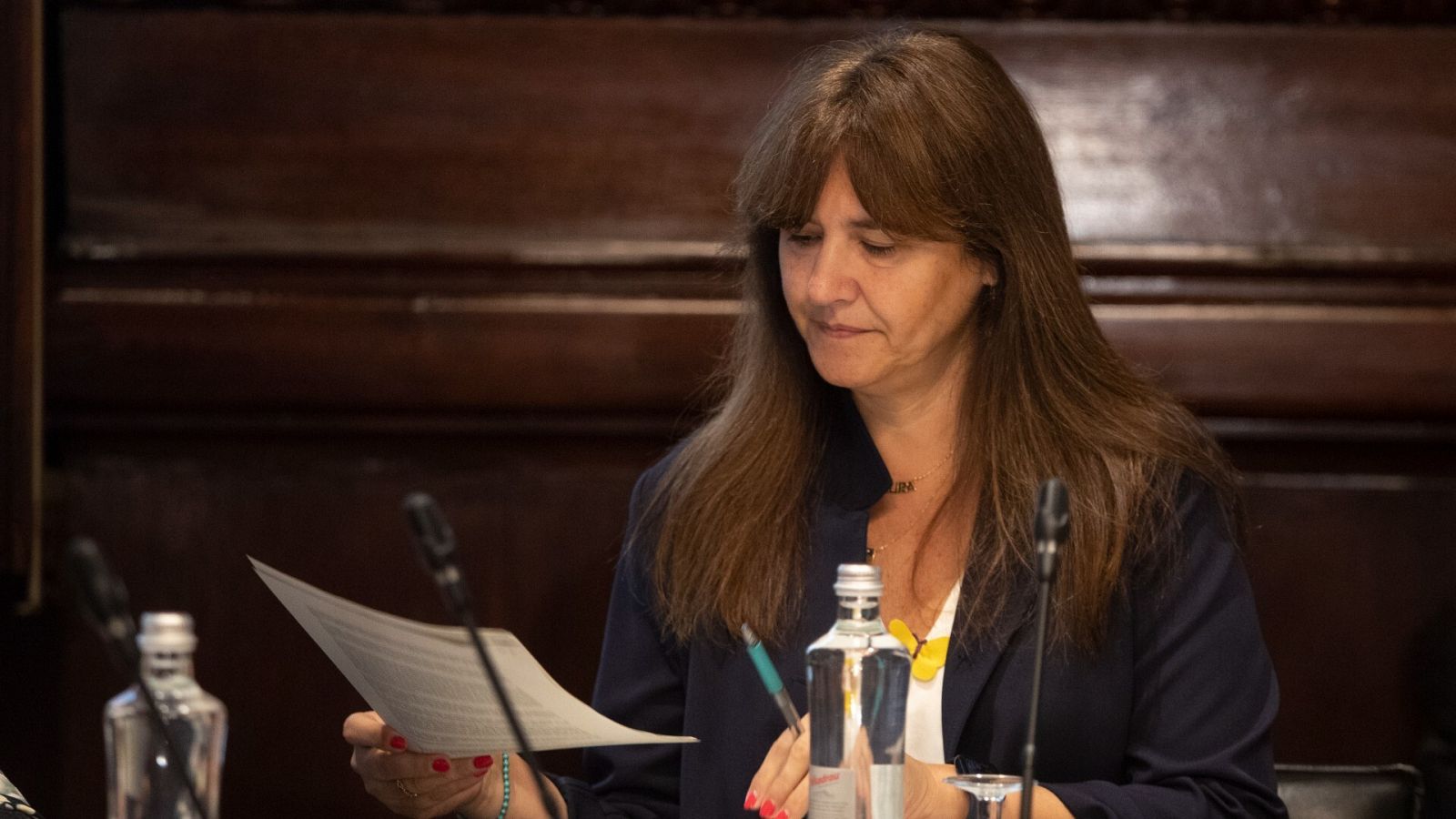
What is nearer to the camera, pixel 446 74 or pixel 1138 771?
pixel 1138 771

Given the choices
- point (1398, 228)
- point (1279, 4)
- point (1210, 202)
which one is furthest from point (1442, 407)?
point (1279, 4)

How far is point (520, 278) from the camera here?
2.57 meters

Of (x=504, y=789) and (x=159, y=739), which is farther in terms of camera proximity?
(x=504, y=789)

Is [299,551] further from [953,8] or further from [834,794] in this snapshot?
[834,794]

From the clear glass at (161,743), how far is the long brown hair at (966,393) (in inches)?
31.6

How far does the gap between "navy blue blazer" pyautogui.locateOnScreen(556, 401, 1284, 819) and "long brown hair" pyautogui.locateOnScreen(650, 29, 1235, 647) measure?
39mm

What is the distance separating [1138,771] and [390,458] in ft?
4.26

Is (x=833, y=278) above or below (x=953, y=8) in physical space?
below

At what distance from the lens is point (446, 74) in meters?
2.58

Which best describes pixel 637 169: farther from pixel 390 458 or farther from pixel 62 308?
pixel 62 308

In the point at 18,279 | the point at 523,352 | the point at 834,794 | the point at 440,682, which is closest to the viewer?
the point at 834,794

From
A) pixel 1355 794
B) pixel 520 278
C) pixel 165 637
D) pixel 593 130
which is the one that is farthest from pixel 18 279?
pixel 1355 794

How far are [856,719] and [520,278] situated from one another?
1.36 m

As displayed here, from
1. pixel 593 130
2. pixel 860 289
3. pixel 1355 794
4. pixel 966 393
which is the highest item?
pixel 593 130
